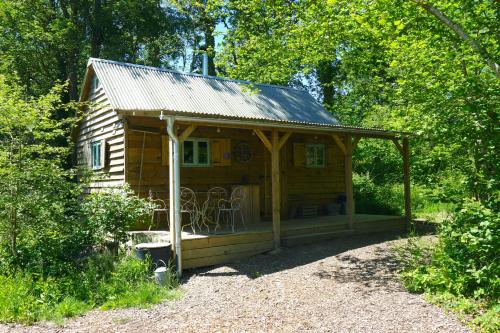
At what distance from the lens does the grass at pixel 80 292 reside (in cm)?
535

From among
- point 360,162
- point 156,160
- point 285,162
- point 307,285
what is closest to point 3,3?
point 156,160

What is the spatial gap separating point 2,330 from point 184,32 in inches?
785

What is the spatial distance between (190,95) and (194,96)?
111 millimetres

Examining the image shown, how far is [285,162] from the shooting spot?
1177 centimetres

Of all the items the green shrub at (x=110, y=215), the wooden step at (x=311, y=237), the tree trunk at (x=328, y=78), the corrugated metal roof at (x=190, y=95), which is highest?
the tree trunk at (x=328, y=78)

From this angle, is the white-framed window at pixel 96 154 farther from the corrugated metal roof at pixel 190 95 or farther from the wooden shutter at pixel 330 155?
the wooden shutter at pixel 330 155

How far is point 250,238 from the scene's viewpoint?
26.5ft

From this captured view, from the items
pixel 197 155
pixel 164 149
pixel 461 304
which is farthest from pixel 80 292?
pixel 461 304

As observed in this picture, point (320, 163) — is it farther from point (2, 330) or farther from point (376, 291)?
point (2, 330)

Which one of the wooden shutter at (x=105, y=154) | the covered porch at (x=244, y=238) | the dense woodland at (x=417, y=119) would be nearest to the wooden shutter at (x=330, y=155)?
the dense woodland at (x=417, y=119)

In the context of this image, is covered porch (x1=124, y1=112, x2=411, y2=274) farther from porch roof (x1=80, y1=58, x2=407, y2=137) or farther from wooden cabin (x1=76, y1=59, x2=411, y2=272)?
Answer: porch roof (x1=80, y1=58, x2=407, y2=137)

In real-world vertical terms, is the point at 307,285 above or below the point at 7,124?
below

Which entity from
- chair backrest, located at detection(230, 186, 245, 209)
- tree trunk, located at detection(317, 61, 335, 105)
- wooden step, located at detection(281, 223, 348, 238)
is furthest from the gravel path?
tree trunk, located at detection(317, 61, 335, 105)

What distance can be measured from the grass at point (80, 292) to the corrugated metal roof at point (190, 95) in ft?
13.0
